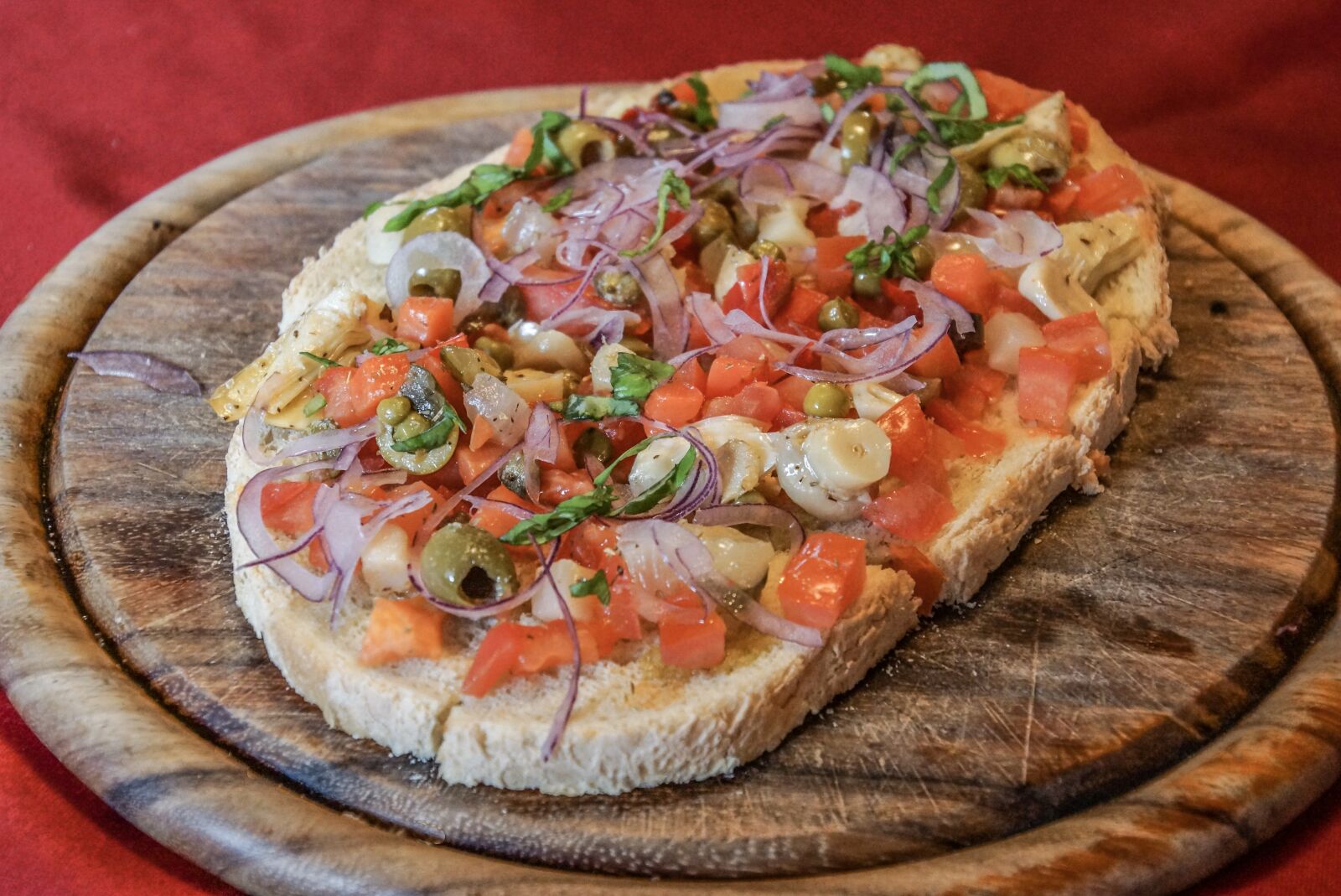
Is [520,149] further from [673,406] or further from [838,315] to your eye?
[673,406]

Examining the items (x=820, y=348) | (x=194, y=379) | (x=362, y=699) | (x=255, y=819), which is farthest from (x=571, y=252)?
(x=255, y=819)

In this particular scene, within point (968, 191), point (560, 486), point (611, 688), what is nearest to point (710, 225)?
point (968, 191)

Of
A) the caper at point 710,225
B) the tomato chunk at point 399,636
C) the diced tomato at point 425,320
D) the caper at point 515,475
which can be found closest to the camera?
the tomato chunk at point 399,636

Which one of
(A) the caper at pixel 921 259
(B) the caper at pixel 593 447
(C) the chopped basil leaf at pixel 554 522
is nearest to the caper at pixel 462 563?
(C) the chopped basil leaf at pixel 554 522

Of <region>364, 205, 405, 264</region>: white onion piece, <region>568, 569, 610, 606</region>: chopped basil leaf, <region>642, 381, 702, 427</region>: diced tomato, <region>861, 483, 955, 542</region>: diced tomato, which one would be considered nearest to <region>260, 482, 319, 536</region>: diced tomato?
<region>568, 569, 610, 606</region>: chopped basil leaf

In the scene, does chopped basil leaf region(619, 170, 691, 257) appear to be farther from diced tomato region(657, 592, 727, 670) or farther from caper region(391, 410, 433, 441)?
diced tomato region(657, 592, 727, 670)

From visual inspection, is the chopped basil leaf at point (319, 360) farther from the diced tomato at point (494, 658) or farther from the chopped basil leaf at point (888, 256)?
the chopped basil leaf at point (888, 256)

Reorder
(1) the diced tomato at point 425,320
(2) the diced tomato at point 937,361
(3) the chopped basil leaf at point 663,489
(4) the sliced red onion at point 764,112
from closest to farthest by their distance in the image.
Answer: (3) the chopped basil leaf at point 663,489 < (2) the diced tomato at point 937,361 < (1) the diced tomato at point 425,320 < (4) the sliced red onion at point 764,112
